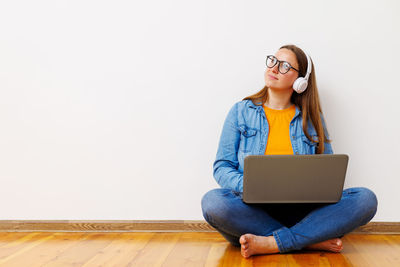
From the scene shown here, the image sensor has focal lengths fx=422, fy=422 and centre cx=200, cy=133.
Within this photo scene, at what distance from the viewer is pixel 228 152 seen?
196cm

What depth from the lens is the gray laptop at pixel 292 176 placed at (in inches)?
61.4

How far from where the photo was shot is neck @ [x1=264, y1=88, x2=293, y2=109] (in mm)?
2027

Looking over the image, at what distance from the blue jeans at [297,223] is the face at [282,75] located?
0.54 metres

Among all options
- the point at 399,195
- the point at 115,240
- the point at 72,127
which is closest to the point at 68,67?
the point at 72,127

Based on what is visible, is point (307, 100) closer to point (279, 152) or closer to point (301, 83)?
point (301, 83)

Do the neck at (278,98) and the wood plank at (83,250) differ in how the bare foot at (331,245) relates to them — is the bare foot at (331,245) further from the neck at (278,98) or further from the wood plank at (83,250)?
the wood plank at (83,250)

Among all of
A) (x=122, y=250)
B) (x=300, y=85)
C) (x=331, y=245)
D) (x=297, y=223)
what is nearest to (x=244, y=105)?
(x=300, y=85)

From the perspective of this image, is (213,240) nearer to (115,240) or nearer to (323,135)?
(115,240)

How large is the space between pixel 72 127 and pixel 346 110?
140 cm

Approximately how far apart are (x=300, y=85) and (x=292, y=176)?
0.53 metres

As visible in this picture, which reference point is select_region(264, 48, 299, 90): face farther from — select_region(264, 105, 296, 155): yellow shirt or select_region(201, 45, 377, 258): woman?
select_region(264, 105, 296, 155): yellow shirt

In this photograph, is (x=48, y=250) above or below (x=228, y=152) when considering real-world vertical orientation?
below

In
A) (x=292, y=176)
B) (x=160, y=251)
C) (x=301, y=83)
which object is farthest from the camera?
(x=301, y=83)

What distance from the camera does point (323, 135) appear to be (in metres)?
1.98
